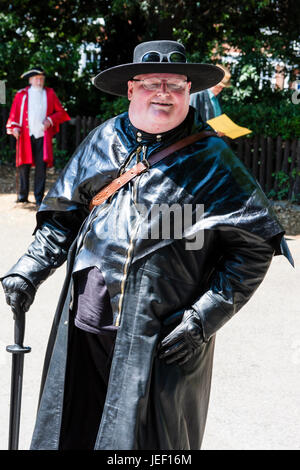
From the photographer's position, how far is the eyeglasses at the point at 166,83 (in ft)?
8.43

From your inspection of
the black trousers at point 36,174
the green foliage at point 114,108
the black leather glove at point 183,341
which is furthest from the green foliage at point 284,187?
the black leather glove at point 183,341

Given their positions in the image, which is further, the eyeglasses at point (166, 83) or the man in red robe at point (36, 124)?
the man in red robe at point (36, 124)

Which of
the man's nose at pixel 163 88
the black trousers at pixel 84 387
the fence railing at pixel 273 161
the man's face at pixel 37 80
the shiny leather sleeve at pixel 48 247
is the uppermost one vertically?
the man's nose at pixel 163 88

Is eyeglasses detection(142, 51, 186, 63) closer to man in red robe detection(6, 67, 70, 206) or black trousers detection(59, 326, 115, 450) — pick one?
black trousers detection(59, 326, 115, 450)

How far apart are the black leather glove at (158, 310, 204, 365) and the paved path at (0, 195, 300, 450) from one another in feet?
4.71

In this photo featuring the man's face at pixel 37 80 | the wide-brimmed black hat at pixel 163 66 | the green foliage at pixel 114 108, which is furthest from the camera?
the green foliage at pixel 114 108

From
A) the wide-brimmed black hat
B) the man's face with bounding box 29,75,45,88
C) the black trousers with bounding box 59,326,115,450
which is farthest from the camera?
the man's face with bounding box 29,75,45,88

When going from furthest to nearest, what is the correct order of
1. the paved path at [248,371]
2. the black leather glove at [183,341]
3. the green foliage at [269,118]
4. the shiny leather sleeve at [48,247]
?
the green foliage at [269,118]
the paved path at [248,371]
the shiny leather sleeve at [48,247]
the black leather glove at [183,341]

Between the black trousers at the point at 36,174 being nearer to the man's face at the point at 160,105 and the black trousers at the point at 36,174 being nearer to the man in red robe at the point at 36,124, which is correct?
the man in red robe at the point at 36,124

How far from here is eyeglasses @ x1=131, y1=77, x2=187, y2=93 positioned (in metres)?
2.57

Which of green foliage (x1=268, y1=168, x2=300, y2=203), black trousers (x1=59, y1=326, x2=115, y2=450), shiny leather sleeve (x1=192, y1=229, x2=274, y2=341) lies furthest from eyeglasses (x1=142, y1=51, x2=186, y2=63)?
green foliage (x1=268, y1=168, x2=300, y2=203)

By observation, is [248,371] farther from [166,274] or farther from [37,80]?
[37,80]

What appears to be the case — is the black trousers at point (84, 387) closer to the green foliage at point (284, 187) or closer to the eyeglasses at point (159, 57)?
the eyeglasses at point (159, 57)

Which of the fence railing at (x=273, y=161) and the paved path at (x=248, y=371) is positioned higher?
the fence railing at (x=273, y=161)
